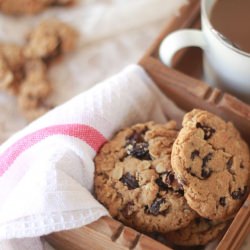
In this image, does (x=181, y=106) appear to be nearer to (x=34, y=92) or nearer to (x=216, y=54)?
(x=216, y=54)

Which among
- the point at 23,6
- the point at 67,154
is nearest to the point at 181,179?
the point at 67,154

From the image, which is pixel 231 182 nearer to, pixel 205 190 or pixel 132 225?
pixel 205 190

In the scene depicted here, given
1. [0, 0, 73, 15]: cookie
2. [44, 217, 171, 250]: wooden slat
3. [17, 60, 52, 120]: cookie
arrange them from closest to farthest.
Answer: [44, 217, 171, 250]: wooden slat < [17, 60, 52, 120]: cookie < [0, 0, 73, 15]: cookie

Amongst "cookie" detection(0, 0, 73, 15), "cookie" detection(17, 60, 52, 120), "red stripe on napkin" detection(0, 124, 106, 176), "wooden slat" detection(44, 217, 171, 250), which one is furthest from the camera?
"cookie" detection(0, 0, 73, 15)

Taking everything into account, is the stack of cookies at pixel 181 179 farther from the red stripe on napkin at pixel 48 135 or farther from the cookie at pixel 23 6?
the cookie at pixel 23 6

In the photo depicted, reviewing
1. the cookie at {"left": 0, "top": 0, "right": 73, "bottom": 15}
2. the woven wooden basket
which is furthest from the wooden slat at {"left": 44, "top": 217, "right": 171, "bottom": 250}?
the cookie at {"left": 0, "top": 0, "right": 73, "bottom": 15}

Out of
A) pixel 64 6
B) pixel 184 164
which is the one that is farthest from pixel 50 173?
Result: pixel 64 6

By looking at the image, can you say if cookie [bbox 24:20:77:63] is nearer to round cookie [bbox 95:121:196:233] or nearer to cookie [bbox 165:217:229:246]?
round cookie [bbox 95:121:196:233]
